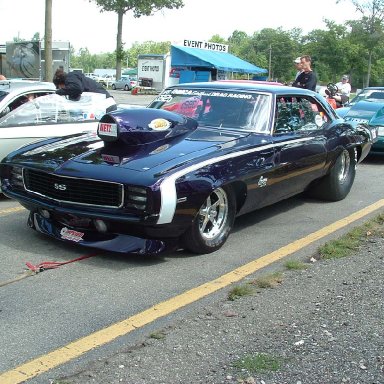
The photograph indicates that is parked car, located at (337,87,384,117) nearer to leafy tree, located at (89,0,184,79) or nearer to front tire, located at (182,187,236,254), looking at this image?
front tire, located at (182,187,236,254)

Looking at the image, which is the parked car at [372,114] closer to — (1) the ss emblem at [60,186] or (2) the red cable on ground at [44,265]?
(1) the ss emblem at [60,186]

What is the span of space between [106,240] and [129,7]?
4201 centimetres

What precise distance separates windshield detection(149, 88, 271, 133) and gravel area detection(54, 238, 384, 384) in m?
1.94

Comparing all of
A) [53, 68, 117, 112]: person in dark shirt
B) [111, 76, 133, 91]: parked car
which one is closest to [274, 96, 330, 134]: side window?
[53, 68, 117, 112]: person in dark shirt

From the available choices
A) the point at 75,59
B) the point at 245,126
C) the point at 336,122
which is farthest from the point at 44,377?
the point at 75,59

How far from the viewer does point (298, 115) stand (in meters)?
6.05

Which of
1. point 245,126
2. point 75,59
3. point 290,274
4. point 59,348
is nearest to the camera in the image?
point 59,348

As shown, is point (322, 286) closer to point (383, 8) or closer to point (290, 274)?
point (290, 274)

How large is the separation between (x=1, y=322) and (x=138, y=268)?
1.25m

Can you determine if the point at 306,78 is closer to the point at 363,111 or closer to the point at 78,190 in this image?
the point at 363,111

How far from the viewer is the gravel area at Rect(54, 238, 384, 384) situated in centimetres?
274

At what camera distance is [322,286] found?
3.97m

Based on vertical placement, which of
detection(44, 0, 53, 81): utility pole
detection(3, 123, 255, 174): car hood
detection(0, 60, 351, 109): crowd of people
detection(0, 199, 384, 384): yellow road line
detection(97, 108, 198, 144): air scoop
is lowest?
detection(0, 199, 384, 384): yellow road line

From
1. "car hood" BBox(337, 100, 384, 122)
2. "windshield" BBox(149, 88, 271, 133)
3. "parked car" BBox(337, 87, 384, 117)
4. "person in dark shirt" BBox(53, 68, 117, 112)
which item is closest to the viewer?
"windshield" BBox(149, 88, 271, 133)
